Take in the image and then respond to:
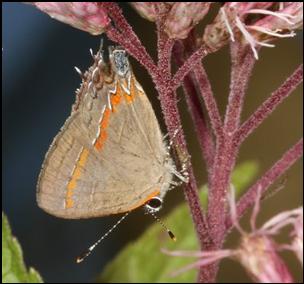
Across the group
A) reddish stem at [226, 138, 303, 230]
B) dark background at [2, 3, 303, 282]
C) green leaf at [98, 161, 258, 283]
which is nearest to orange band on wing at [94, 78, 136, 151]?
reddish stem at [226, 138, 303, 230]

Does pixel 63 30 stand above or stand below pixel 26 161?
above

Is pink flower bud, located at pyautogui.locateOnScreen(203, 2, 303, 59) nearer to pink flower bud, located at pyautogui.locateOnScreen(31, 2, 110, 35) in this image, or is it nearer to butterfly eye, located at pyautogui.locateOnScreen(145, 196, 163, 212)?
pink flower bud, located at pyautogui.locateOnScreen(31, 2, 110, 35)

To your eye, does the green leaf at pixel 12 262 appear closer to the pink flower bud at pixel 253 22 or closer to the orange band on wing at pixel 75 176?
the orange band on wing at pixel 75 176

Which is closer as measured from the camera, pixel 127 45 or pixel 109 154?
pixel 127 45

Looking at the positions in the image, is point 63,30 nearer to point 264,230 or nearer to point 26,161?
point 26,161

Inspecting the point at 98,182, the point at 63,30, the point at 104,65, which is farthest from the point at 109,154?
the point at 63,30

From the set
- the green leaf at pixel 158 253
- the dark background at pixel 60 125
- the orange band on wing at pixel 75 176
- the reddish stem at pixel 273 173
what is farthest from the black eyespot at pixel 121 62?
the dark background at pixel 60 125
